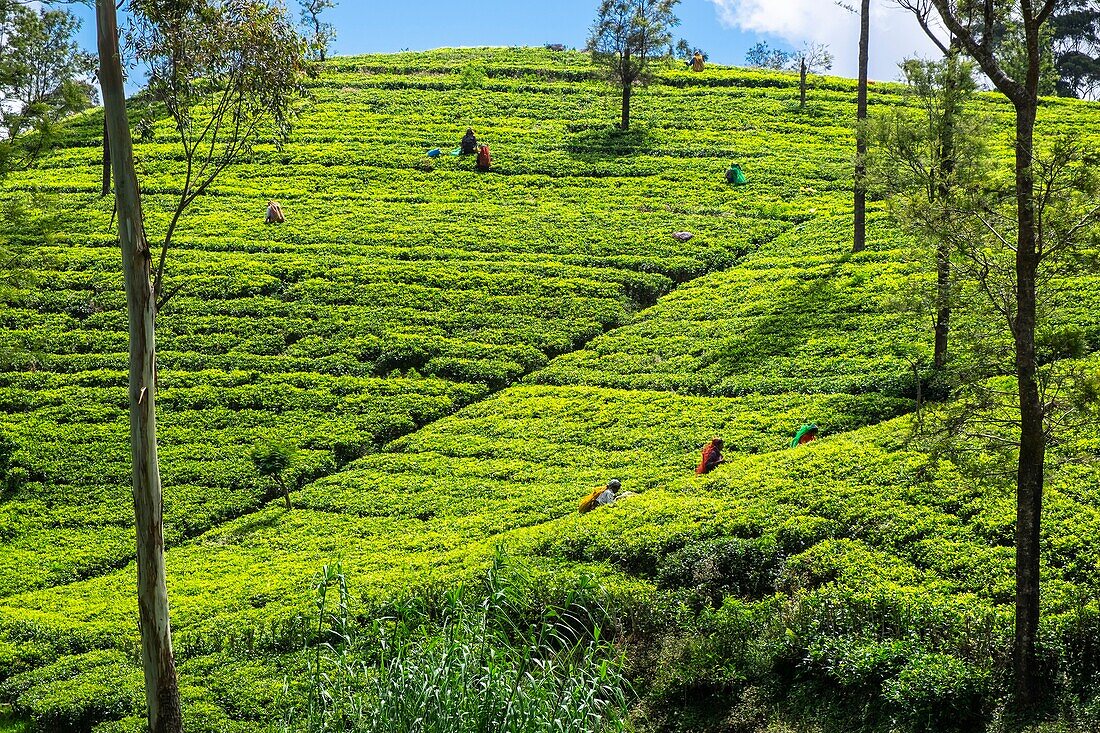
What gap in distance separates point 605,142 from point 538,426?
1233 inches

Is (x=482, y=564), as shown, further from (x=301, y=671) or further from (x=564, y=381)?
(x=564, y=381)

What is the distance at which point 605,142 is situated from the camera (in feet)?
189

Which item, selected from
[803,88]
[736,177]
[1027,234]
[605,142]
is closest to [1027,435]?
[1027,234]

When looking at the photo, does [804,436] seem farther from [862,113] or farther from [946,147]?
[862,113]

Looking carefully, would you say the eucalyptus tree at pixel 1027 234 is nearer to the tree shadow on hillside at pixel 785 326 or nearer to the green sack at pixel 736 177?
the tree shadow on hillside at pixel 785 326

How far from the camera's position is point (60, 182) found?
5312 centimetres

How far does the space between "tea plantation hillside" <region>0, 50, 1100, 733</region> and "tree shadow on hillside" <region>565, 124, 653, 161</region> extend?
0.31m

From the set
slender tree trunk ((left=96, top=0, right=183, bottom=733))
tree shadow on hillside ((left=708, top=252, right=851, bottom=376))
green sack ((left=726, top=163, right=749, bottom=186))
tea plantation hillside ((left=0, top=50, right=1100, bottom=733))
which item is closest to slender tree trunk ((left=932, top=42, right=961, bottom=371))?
tea plantation hillside ((left=0, top=50, right=1100, bottom=733))

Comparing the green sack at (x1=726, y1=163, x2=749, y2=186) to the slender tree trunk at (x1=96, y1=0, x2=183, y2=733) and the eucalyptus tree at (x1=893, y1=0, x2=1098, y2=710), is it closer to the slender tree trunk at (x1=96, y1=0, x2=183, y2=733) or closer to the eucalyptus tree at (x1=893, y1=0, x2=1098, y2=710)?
the eucalyptus tree at (x1=893, y1=0, x2=1098, y2=710)

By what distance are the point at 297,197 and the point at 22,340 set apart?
17.1 meters

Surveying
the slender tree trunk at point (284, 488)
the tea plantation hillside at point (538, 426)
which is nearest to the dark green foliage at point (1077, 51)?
the tea plantation hillside at point (538, 426)

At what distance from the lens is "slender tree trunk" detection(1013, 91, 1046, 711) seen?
13.8 metres

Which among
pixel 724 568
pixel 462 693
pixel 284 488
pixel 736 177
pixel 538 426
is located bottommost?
pixel 284 488

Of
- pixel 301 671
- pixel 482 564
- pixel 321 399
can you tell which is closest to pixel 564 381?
pixel 321 399
